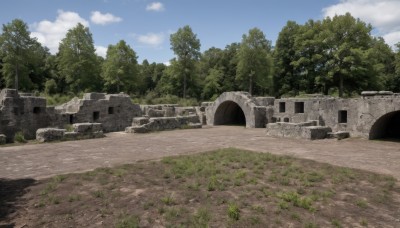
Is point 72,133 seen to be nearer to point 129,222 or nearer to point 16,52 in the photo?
point 129,222

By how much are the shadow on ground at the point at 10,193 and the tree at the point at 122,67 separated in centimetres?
3317

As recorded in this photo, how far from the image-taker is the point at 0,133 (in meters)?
16.0

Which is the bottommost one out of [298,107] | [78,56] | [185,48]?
[298,107]

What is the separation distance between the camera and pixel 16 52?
122 ft

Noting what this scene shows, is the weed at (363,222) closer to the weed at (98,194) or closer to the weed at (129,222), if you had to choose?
the weed at (129,222)

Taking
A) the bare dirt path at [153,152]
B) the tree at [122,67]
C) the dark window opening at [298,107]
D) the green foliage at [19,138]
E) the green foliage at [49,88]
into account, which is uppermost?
the tree at [122,67]

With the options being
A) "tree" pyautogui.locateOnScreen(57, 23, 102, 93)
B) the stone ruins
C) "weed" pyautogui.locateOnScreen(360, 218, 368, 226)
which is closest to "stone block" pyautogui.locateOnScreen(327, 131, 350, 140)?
the stone ruins

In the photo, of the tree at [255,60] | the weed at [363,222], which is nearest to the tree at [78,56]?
the tree at [255,60]

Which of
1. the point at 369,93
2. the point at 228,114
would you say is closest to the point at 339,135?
the point at 369,93

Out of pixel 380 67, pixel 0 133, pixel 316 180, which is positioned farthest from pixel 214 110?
pixel 380 67

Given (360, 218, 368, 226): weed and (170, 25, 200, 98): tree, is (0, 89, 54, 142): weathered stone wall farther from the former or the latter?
(170, 25, 200, 98): tree

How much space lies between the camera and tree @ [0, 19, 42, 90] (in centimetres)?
3631

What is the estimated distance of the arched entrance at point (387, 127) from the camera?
17047 mm

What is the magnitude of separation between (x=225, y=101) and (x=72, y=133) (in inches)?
501
